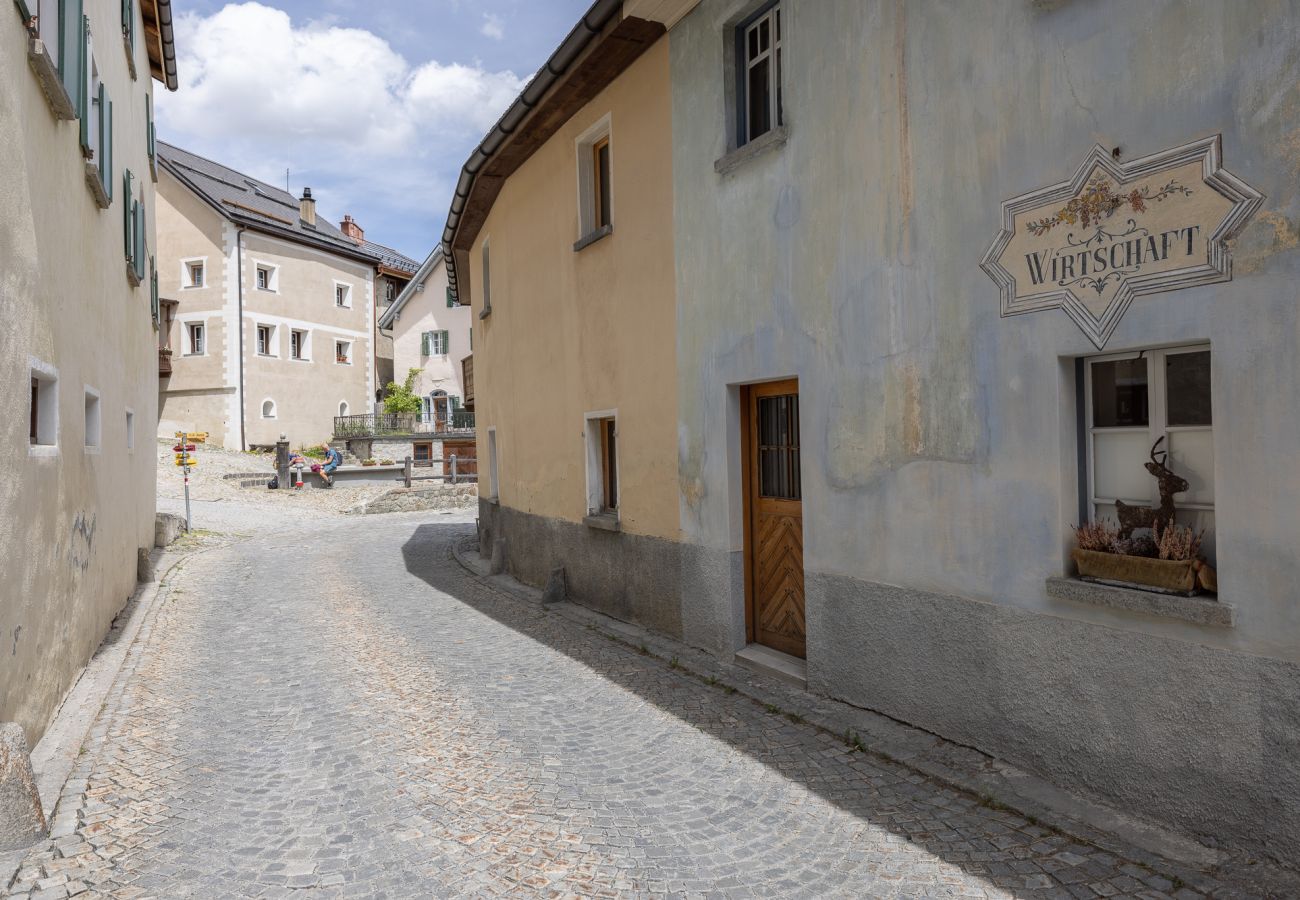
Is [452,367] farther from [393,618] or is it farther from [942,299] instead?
[942,299]

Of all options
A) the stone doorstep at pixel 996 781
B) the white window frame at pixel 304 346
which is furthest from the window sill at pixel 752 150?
the white window frame at pixel 304 346

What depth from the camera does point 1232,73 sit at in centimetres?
358

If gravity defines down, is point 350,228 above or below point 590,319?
above

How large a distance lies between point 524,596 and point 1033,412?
7.73m

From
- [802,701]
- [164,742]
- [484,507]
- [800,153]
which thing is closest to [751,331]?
[800,153]

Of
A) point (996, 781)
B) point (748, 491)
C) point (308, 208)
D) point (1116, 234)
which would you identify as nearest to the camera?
point (1116, 234)

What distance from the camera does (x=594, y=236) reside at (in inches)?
368

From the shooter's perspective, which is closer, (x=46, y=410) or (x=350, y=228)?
(x=46, y=410)

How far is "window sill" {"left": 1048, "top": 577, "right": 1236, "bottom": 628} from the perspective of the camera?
11.9ft

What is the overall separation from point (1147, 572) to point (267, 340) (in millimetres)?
37917

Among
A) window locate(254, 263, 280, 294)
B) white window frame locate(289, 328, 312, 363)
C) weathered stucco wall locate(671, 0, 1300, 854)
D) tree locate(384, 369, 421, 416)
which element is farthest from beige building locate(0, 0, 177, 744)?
tree locate(384, 369, 421, 416)

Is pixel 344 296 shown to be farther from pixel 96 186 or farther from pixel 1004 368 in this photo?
pixel 1004 368

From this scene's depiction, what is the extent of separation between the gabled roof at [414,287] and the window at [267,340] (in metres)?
6.34

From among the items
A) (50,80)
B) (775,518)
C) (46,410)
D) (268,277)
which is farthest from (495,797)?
(268,277)
